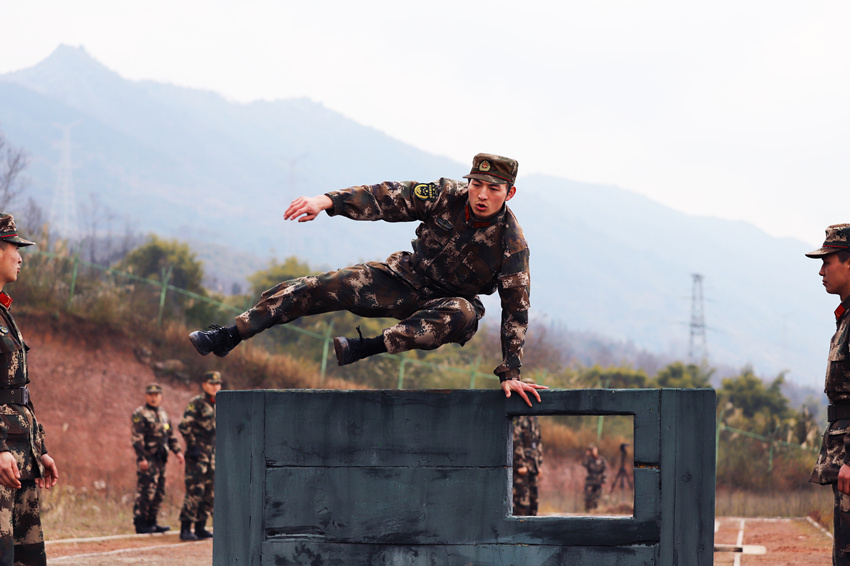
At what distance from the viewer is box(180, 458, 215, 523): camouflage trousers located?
39.5 ft

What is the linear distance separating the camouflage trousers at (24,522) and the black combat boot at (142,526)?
7.60 meters

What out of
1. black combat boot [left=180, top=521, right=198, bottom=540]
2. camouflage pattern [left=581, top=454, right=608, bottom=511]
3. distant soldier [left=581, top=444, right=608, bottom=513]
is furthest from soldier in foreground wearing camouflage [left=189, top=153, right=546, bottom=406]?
camouflage pattern [left=581, top=454, right=608, bottom=511]

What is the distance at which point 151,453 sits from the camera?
43.3ft

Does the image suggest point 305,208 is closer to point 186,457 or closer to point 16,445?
point 16,445

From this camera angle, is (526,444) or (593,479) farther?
(593,479)

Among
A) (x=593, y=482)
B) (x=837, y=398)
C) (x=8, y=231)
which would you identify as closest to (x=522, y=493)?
(x=593, y=482)

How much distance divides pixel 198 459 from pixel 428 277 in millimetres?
7461

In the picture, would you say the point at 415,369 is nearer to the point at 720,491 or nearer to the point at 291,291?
the point at 720,491

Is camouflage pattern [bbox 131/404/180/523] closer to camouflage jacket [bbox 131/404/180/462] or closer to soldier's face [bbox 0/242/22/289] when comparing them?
camouflage jacket [bbox 131/404/180/462]

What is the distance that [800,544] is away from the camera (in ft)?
41.2

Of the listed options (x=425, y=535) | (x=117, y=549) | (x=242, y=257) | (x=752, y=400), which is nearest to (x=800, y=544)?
(x=117, y=549)

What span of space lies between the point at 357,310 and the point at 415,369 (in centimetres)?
2239

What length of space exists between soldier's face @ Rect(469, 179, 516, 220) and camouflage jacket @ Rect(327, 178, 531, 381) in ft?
0.29

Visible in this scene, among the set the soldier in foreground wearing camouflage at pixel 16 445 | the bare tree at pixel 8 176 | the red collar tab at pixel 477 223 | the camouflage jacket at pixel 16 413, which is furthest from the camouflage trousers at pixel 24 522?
the bare tree at pixel 8 176
